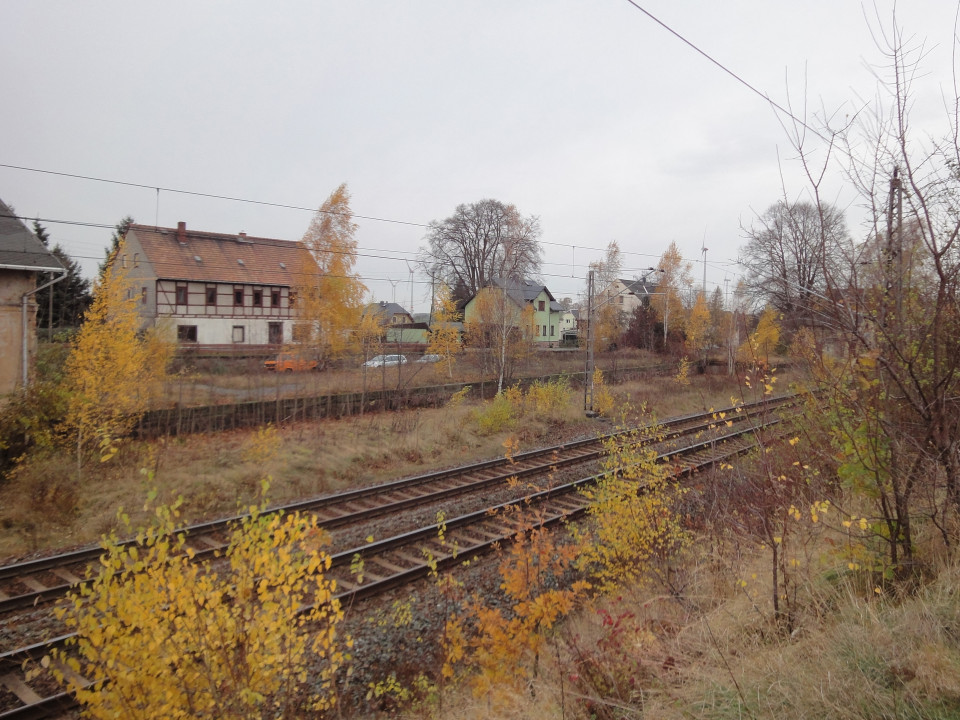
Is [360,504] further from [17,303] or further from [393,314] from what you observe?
[393,314]

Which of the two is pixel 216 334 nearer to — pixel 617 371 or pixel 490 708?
pixel 617 371

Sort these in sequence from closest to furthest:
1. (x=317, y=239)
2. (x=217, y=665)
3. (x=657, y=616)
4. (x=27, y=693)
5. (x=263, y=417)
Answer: (x=217, y=665), (x=27, y=693), (x=657, y=616), (x=263, y=417), (x=317, y=239)

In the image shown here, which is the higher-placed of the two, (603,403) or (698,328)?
(698,328)

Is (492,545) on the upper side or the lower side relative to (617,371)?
lower

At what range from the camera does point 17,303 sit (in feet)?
52.3

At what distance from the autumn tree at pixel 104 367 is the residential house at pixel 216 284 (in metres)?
21.1

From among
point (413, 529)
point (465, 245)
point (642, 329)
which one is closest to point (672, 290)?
point (642, 329)

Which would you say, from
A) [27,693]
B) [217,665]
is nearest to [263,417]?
[27,693]

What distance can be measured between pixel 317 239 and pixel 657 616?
27.5 m

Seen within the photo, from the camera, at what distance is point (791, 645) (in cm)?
418

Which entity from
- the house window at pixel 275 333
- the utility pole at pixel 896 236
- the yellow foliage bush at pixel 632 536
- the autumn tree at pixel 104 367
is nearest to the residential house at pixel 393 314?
the house window at pixel 275 333

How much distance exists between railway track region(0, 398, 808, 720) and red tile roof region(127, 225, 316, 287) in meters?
23.7

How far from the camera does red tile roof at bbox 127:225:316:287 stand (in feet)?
117

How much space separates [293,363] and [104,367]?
15405 mm
